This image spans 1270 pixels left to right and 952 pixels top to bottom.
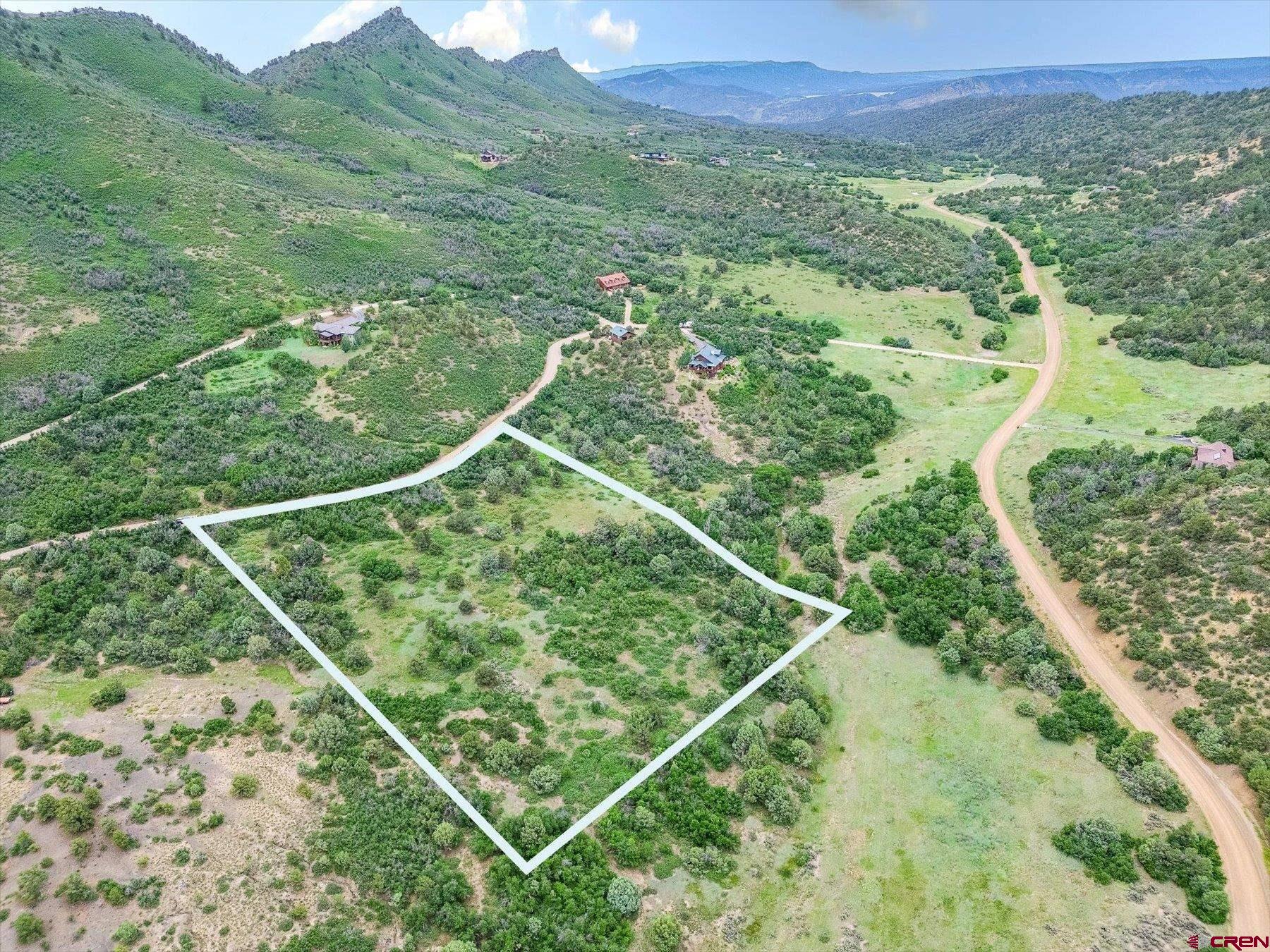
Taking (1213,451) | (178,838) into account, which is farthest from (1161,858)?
(178,838)

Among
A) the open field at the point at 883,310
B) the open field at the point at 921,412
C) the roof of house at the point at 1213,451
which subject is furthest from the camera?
the open field at the point at 883,310

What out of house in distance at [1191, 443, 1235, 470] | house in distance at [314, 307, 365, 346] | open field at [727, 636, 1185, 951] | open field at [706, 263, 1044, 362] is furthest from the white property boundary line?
open field at [706, 263, 1044, 362]

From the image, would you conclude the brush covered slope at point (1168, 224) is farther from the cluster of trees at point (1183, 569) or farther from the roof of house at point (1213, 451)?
the cluster of trees at point (1183, 569)

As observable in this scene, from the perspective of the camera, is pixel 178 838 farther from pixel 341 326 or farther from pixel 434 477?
pixel 341 326

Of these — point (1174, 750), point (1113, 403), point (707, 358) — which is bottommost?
point (1174, 750)

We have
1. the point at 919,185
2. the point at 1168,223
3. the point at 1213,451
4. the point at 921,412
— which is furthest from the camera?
the point at 919,185

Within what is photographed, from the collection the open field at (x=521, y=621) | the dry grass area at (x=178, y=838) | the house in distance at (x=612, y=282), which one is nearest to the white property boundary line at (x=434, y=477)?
the open field at (x=521, y=621)

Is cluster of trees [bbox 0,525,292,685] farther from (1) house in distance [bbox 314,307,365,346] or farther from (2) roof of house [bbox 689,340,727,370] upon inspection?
(2) roof of house [bbox 689,340,727,370]
